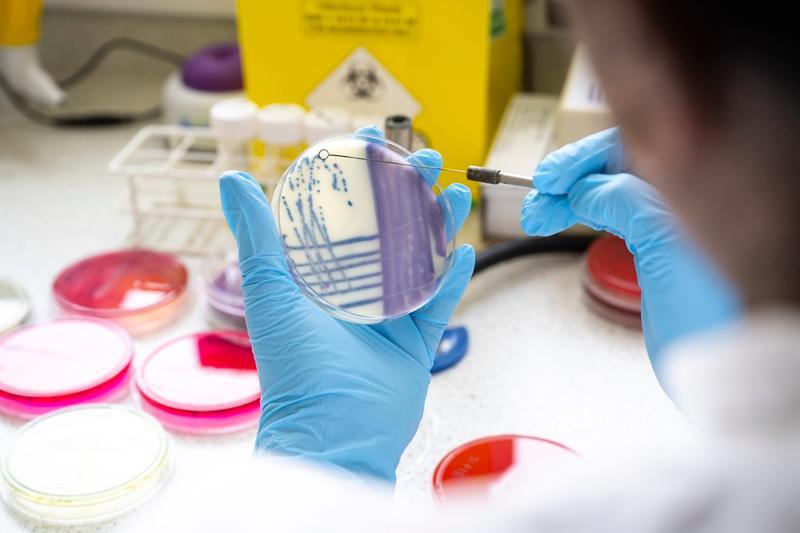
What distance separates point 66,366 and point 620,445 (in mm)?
802

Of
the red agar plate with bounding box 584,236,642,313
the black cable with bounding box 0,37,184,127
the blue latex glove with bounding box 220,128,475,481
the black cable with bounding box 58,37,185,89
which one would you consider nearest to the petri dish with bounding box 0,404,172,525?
the blue latex glove with bounding box 220,128,475,481

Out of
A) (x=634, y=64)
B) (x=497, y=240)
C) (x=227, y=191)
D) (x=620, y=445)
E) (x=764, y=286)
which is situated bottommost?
(x=620, y=445)

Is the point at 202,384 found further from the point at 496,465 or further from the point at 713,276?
the point at 713,276

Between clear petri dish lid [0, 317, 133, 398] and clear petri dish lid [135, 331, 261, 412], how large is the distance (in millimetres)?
52

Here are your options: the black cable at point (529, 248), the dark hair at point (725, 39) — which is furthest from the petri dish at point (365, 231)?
the dark hair at point (725, 39)

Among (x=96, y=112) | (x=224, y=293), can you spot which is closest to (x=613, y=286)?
(x=224, y=293)

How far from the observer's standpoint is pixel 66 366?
129 centimetres

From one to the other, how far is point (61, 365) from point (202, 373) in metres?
0.21

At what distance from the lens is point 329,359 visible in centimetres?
105

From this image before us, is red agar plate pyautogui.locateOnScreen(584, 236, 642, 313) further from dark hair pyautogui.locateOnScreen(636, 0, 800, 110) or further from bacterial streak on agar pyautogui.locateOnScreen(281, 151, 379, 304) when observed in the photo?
dark hair pyautogui.locateOnScreen(636, 0, 800, 110)

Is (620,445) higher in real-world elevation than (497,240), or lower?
lower

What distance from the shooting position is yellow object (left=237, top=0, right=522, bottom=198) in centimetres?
152

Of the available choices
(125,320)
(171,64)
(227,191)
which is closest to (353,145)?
(227,191)

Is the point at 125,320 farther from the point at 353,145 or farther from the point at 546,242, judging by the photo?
the point at 546,242
